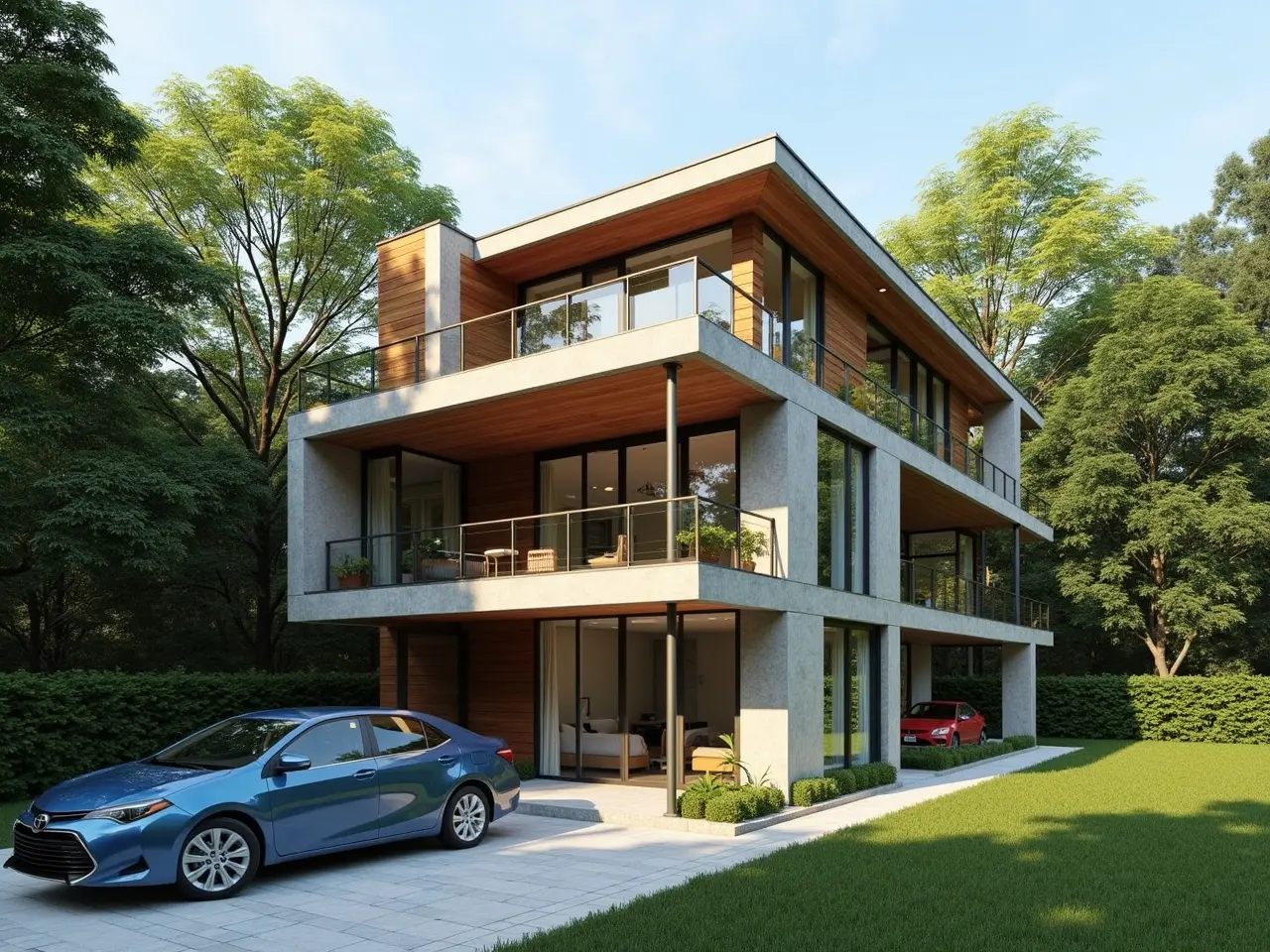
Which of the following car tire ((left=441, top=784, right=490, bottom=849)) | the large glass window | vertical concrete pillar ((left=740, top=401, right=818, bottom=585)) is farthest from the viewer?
the large glass window

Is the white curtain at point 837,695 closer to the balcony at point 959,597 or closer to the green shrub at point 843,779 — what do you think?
the green shrub at point 843,779

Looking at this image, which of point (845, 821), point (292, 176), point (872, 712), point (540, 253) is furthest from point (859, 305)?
point (292, 176)

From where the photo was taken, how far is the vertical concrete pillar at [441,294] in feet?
53.8

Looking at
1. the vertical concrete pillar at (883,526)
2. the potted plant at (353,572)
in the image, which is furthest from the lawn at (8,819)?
the vertical concrete pillar at (883,526)

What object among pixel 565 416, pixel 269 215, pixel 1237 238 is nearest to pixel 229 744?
pixel 565 416

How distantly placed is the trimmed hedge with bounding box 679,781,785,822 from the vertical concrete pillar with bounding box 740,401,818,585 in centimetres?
298

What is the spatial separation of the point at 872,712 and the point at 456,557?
7.23 metres

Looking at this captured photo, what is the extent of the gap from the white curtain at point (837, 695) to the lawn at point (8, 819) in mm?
10488

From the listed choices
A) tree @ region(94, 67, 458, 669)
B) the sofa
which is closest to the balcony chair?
the sofa

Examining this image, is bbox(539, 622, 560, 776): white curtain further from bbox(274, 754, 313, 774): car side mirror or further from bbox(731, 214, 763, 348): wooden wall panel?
bbox(274, 754, 313, 774): car side mirror

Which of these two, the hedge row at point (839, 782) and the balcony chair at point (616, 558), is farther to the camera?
the balcony chair at point (616, 558)

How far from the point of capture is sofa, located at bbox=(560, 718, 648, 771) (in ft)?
51.8

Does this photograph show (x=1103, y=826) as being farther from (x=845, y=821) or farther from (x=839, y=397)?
(x=839, y=397)

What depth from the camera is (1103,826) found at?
11672mm
